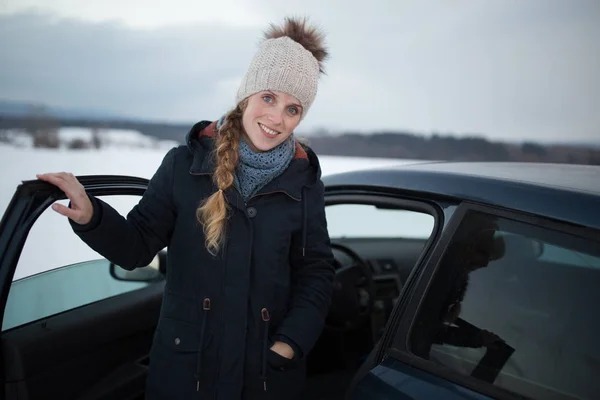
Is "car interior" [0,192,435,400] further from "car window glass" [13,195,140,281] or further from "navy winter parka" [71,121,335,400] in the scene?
"navy winter parka" [71,121,335,400]

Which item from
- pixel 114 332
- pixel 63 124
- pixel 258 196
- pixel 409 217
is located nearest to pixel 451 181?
pixel 258 196

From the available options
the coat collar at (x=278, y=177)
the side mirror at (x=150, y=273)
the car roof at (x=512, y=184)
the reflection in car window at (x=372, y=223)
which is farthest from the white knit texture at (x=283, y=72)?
the reflection in car window at (x=372, y=223)

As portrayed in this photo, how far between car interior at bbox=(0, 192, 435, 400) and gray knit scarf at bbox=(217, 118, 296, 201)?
0.46 m

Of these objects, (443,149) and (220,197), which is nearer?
(220,197)

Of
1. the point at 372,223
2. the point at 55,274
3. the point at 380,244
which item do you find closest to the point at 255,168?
the point at 55,274

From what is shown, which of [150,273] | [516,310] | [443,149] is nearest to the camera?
[516,310]

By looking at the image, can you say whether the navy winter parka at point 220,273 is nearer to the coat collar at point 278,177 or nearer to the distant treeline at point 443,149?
the coat collar at point 278,177

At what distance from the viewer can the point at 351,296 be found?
2.42 metres

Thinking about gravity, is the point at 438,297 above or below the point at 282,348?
above

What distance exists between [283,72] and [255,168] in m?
0.30

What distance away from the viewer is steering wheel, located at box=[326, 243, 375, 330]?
7.87 feet

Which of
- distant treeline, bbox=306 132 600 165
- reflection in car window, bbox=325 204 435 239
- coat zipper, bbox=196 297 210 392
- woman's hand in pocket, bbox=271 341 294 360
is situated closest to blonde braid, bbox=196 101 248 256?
coat zipper, bbox=196 297 210 392

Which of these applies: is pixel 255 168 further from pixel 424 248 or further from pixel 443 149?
pixel 443 149

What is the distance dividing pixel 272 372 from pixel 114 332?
32.3 inches
